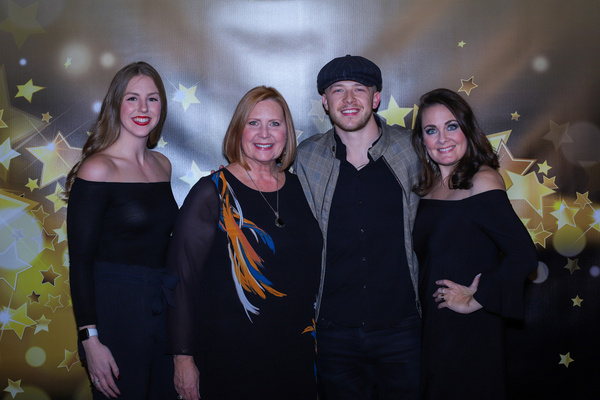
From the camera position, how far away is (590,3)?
2.62 m

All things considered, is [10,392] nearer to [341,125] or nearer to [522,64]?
[341,125]

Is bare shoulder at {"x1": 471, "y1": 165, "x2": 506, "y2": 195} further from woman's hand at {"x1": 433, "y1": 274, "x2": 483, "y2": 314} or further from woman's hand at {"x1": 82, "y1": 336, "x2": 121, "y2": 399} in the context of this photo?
woman's hand at {"x1": 82, "y1": 336, "x2": 121, "y2": 399}

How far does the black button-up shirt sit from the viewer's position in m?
2.02

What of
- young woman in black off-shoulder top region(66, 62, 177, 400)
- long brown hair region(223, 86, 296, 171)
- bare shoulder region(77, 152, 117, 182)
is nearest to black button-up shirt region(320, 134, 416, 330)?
long brown hair region(223, 86, 296, 171)

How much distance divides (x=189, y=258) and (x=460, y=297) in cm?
110

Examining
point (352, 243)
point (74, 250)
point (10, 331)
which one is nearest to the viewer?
point (74, 250)

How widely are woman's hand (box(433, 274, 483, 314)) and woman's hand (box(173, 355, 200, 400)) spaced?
103cm

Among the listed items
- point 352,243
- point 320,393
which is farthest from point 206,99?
point 320,393

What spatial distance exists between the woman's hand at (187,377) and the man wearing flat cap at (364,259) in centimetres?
60

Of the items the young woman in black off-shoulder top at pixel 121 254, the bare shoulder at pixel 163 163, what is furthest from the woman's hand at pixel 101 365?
the bare shoulder at pixel 163 163

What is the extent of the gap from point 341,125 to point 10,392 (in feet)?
7.72

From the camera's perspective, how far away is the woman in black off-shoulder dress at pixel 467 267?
1.79m

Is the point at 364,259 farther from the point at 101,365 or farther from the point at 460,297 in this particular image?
the point at 101,365

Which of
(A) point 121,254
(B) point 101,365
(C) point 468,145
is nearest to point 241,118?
(A) point 121,254
